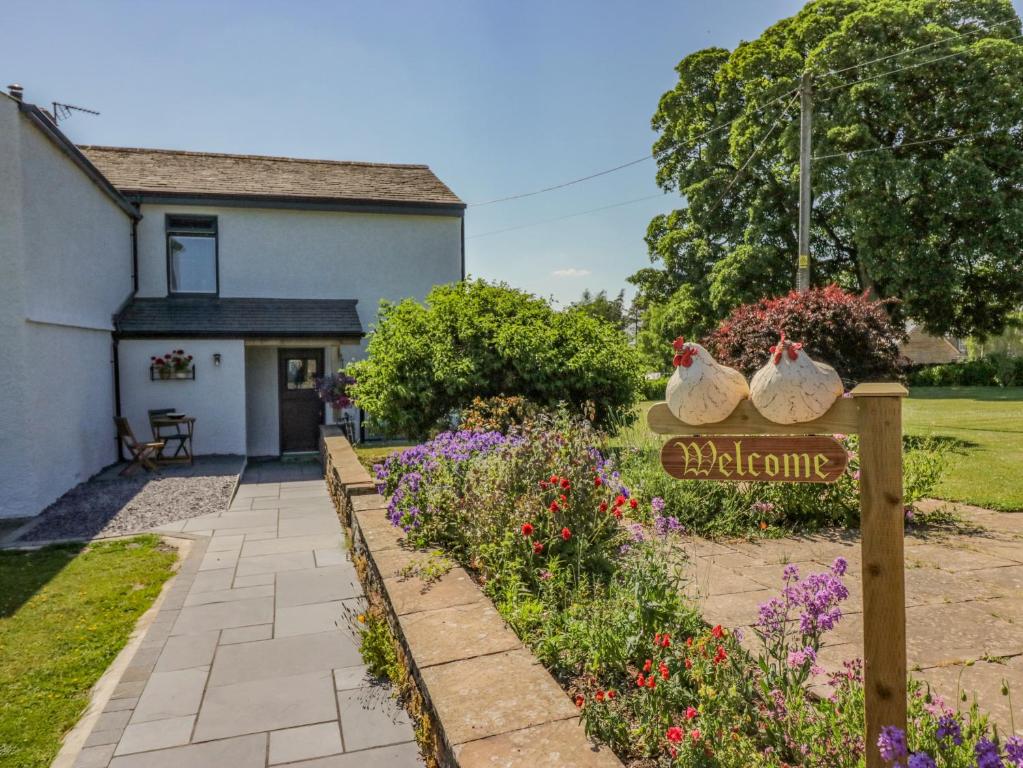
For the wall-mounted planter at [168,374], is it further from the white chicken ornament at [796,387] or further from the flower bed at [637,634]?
the white chicken ornament at [796,387]

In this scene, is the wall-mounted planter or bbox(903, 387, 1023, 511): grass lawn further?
the wall-mounted planter

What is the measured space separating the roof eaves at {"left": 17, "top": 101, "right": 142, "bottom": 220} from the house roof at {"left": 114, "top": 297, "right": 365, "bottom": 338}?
5.80ft

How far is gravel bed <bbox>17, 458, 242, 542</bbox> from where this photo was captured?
6895 mm

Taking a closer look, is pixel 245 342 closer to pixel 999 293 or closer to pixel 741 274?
pixel 741 274

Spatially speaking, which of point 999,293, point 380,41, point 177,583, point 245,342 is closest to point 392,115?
point 380,41

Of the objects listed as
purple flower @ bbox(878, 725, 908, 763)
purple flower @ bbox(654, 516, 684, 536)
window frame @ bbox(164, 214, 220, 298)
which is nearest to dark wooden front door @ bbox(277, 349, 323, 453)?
window frame @ bbox(164, 214, 220, 298)

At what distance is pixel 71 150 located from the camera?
28.8ft

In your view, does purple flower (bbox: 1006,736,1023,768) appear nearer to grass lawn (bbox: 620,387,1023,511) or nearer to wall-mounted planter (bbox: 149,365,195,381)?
grass lawn (bbox: 620,387,1023,511)

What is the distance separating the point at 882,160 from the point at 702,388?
19927 mm

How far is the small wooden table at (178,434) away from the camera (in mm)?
10836

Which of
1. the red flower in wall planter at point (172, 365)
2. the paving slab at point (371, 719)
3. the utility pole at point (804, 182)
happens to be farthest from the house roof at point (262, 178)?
the paving slab at point (371, 719)

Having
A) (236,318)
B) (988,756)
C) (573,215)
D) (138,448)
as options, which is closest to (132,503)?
(138,448)

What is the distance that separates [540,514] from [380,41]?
26.6 ft

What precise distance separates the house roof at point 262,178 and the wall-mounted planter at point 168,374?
331 centimetres
